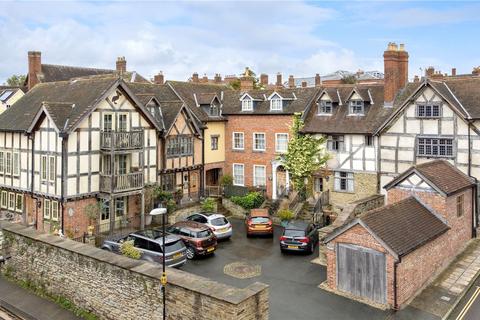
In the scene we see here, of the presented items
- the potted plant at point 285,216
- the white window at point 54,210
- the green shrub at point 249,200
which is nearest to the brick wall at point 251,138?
the green shrub at point 249,200

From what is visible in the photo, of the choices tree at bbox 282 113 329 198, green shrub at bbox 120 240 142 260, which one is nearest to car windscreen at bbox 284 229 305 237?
green shrub at bbox 120 240 142 260

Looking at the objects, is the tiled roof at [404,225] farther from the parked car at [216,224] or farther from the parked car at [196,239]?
the parked car at [216,224]

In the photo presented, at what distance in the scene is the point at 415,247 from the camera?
17.2m

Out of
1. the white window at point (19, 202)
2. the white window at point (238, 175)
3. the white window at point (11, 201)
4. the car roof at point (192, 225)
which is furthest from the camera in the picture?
the white window at point (238, 175)

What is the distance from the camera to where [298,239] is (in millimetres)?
22391

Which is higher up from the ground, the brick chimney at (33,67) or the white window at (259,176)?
the brick chimney at (33,67)

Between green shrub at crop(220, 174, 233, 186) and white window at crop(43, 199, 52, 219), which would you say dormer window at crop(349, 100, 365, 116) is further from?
white window at crop(43, 199, 52, 219)

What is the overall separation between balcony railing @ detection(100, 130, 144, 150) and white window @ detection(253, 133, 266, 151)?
10.7 m

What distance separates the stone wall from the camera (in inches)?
1249

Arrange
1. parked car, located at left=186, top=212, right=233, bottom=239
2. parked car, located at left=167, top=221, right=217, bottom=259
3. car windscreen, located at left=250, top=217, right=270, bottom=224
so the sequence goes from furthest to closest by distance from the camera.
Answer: car windscreen, located at left=250, top=217, right=270, bottom=224
parked car, located at left=186, top=212, right=233, bottom=239
parked car, located at left=167, top=221, right=217, bottom=259

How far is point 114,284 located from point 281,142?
2107 cm

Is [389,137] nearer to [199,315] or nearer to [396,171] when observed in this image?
[396,171]

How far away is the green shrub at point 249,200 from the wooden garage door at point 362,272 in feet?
45.5

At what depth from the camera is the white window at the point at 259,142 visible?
34750mm
